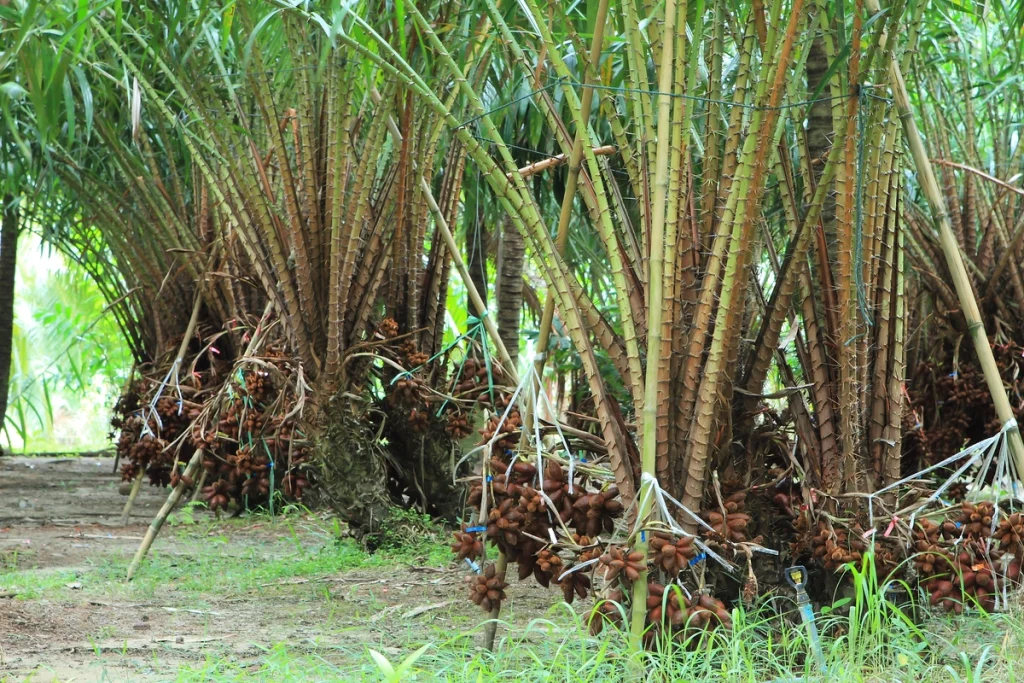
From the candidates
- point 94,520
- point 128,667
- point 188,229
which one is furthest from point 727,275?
point 94,520

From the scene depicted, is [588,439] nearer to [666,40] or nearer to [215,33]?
[666,40]

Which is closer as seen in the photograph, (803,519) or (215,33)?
(803,519)

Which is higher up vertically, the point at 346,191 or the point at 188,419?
the point at 346,191

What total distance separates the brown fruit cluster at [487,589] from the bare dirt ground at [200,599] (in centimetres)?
12

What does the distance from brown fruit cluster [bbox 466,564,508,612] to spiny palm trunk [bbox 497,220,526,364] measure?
2.14 meters

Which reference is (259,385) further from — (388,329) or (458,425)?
(458,425)

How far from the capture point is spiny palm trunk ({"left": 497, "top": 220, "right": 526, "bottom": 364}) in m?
3.93

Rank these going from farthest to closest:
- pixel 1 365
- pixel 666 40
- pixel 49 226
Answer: pixel 1 365, pixel 49 226, pixel 666 40

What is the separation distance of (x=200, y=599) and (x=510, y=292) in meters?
1.74

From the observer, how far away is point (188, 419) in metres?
3.67

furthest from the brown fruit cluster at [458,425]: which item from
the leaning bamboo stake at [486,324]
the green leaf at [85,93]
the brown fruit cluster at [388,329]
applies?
the green leaf at [85,93]

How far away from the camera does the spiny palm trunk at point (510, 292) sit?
3.93 meters

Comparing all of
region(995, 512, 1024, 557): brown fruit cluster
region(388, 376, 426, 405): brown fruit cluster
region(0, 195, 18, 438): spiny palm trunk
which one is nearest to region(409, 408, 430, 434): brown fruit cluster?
region(388, 376, 426, 405): brown fruit cluster

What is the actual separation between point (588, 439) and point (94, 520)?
3.02m
